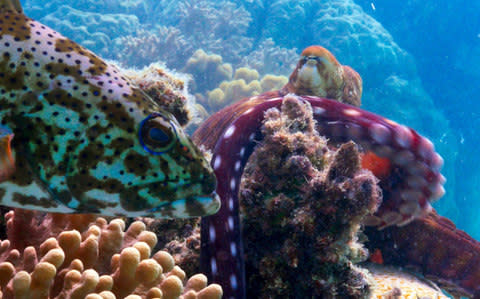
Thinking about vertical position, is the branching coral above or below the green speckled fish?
above

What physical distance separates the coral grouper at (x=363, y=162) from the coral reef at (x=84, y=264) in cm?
42

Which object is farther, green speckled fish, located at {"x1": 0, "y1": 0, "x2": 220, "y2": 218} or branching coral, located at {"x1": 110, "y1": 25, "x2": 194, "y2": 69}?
branching coral, located at {"x1": 110, "y1": 25, "x2": 194, "y2": 69}

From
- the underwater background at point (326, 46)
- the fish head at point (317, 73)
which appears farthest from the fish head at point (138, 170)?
the underwater background at point (326, 46)

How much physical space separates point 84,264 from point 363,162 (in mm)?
2924

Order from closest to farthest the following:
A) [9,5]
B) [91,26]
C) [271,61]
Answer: [9,5]
[271,61]
[91,26]

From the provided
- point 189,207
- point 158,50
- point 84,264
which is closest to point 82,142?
point 189,207

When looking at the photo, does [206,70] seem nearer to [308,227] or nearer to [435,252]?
[435,252]

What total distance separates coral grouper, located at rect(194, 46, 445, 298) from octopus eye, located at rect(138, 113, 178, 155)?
4.08ft

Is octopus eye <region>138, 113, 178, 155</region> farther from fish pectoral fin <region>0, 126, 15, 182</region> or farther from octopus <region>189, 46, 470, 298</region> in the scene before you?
→ octopus <region>189, 46, 470, 298</region>

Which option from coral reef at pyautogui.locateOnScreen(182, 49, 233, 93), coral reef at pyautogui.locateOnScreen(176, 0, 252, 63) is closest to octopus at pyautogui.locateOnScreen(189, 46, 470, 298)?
coral reef at pyautogui.locateOnScreen(182, 49, 233, 93)

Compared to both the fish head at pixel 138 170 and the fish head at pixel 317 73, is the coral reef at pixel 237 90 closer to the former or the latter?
the fish head at pixel 317 73

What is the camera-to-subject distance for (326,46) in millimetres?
21359

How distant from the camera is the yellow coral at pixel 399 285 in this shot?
3113mm

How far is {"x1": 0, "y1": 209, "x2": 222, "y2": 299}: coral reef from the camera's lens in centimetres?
164
